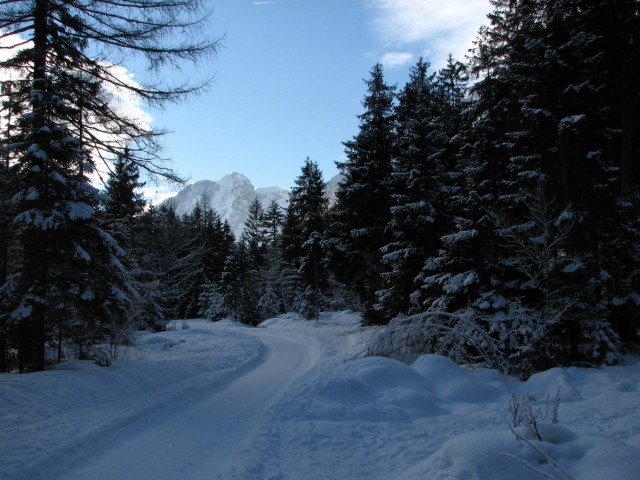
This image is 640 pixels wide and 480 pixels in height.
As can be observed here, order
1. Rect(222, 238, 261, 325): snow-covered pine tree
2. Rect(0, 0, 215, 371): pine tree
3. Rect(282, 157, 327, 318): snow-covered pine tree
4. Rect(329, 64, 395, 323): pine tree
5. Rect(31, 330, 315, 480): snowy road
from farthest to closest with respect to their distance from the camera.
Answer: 1. Rect(222, 238, 261, 325): snow-covered pine tree
2. Rect(282, 157, 327, 318): snow-covered pine tree
3. Rect(329, 64, 395, 323): pine tree
4. Rect(0, 0, 215, 371): pine tree
5. Rect(31, 330, 315, 480): snowy road

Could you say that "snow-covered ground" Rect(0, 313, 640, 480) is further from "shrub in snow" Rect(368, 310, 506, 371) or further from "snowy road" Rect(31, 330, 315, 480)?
"shrub in snow" Rect(368, 310, 506, 371)

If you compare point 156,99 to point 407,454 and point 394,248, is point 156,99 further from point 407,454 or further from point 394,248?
point 394,248

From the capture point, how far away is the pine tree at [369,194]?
24781 millimetres

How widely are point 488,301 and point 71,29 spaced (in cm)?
1452

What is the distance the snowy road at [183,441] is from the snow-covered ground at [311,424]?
28 millimetres

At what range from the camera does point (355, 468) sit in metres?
5.27

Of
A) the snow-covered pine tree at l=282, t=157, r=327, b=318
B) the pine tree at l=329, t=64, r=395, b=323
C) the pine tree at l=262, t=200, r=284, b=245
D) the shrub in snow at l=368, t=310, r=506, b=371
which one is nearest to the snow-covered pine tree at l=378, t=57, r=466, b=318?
the pine tree at l=329, t=64, r=395, b=323

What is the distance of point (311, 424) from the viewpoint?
7004mm

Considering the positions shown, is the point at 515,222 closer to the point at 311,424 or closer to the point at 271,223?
the point at 311,424

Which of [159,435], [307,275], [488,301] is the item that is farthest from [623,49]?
[307,275]

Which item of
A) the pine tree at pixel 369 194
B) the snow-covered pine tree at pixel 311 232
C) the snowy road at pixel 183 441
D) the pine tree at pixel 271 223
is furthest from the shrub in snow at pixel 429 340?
the pine tree at pixel 271 223

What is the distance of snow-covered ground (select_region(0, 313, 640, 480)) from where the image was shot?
14.1ft

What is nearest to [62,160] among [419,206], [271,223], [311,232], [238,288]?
[419,206]

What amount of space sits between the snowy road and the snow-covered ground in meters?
0.03
